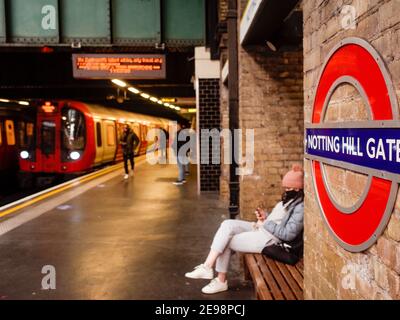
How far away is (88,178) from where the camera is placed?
1255 centimetres

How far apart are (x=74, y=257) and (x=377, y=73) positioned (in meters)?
4.52

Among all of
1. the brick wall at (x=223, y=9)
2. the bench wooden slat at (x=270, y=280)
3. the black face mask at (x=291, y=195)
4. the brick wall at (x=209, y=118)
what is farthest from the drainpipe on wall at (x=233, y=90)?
the brick wall at (x=209, y=118)

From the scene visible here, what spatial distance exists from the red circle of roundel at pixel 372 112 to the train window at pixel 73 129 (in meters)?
12.9

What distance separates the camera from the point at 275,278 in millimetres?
3533

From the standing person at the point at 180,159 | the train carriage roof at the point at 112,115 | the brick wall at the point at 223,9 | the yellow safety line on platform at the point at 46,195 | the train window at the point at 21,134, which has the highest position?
the brick wall at the point at 223,9

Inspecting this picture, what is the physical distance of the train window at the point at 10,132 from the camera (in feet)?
51.1

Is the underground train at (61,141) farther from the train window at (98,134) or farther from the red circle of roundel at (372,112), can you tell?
the red circle of roundel at (372,112)

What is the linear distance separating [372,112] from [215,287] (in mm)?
2883

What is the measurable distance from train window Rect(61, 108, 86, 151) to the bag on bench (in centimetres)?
1143

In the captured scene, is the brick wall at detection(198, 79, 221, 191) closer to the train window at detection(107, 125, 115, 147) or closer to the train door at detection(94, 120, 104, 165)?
the train door at detection(94, 120, 104, 165)

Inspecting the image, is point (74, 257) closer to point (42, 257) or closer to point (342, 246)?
point (42, 257)

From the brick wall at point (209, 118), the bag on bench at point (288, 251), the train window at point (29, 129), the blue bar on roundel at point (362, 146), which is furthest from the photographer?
the train window at point (29, 129)

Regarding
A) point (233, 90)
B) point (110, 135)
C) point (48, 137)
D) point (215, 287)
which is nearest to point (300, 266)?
point (215, 287)

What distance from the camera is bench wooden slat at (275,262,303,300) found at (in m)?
3.16
